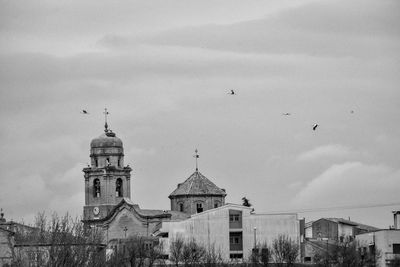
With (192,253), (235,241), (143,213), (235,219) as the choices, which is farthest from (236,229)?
(143,213)

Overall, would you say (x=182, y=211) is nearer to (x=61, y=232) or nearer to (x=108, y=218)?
(x=108, y=218)

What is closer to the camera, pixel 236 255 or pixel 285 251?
pixel 285 251

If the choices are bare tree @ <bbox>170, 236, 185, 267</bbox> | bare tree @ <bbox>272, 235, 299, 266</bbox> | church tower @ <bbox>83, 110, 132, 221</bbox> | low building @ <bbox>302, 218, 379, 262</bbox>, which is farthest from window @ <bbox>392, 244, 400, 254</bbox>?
church tower @ <bbox>83, 110, 132, 221</bbox>

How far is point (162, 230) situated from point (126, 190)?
92.5 feet

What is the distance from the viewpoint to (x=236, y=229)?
153 metres

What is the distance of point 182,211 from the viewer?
186875mm

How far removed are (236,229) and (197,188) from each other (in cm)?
3492

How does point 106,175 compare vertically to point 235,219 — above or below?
above

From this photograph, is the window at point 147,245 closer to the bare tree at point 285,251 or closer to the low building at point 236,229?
the low building at point 236,229

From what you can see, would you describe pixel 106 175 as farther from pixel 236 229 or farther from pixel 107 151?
pixel 236 229

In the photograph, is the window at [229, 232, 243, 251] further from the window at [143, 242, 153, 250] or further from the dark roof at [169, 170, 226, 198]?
the dark roof at [169, 170, 226, 198]

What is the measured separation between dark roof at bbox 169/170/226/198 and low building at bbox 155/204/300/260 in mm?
33027

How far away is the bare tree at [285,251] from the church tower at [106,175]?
44940 millimetres

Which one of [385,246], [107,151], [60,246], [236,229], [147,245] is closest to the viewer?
[60,246]
